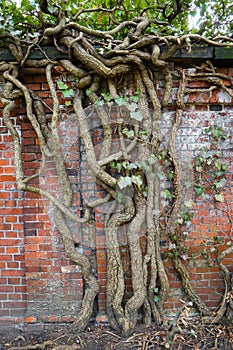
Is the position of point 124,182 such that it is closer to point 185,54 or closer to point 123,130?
point 123,130

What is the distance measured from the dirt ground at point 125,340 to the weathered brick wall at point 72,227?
0.47 feet

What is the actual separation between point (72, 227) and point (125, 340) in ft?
3.34

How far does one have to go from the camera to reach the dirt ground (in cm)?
252

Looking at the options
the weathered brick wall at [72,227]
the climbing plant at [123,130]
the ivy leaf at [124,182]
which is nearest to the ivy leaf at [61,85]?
the climbing plant at [123,130]

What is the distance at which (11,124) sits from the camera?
2660mm

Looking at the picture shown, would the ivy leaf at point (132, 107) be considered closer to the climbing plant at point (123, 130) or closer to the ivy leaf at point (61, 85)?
the climbing plant at point (123, 130)

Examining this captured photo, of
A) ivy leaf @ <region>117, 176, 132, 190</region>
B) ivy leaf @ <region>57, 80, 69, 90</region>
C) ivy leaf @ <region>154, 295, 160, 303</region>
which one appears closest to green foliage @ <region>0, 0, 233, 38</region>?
ivy leaf @ <region>57, 80, 69, 90</region>

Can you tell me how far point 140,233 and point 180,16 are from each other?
6.61 ft

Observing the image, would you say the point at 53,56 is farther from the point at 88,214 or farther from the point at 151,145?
the point at 88,214

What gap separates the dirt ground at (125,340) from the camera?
2520mm

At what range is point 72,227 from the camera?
9.10ft

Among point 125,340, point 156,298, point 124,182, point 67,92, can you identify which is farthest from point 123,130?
point 125,340

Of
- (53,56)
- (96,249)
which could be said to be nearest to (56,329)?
(96,249)

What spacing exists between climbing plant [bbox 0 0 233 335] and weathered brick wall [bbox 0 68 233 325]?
2.9 inches
